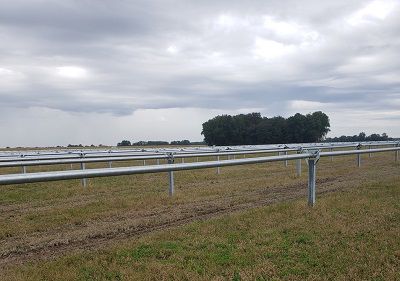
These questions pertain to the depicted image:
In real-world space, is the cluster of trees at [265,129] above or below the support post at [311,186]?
above

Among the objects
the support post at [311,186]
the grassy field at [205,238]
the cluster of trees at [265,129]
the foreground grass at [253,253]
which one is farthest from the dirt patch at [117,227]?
the cluster of trees at [265,129]

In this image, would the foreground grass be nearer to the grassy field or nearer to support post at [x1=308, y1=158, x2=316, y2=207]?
the grassy field

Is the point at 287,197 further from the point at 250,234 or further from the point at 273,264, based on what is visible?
the point at 273,264

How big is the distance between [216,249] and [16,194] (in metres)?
7.84

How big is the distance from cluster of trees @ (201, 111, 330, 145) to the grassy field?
69076mm

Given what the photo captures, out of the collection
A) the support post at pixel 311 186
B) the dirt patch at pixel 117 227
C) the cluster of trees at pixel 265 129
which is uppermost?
the cluster of trees at pixel 265 129

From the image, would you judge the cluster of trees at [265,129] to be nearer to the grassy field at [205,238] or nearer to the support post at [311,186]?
the support post at [311,186]

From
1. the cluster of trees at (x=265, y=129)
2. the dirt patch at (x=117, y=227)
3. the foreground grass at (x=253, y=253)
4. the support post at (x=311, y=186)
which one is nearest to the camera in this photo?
the foreground grass at (x=253, y=253)

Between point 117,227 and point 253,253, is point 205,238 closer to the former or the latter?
point 253,253

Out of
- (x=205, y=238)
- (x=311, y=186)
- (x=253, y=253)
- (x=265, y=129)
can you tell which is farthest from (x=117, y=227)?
(x=265, y=129)

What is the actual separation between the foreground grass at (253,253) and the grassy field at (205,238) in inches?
0.4

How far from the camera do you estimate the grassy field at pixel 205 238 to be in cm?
416

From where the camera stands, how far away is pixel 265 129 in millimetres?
81500

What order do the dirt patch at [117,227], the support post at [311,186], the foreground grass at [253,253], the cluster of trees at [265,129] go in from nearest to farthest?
1. the foreground grass at [253,253]
2. the dirt patch at [117,227]
3. the support post at [311,186]
4. the cluster of trees at [265,129]
